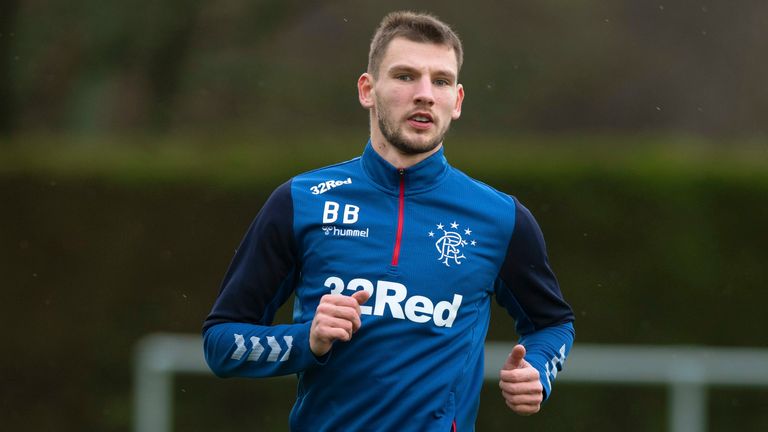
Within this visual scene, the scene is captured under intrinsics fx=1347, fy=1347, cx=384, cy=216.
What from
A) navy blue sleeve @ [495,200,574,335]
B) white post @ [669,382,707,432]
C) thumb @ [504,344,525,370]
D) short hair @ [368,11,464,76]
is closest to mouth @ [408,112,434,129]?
short hair @ [368,11,464,76]

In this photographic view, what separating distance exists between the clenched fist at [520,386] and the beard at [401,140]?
2.20 ft

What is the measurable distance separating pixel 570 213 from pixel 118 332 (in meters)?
3.37

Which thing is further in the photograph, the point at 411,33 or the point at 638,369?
the point at 638,369

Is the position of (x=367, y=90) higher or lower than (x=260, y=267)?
higher

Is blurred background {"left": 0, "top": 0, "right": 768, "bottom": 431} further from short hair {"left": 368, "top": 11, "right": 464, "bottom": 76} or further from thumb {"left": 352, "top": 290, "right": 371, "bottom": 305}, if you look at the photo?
thumb {"left": 352, "top": 290, "right": 371, "bottom": 305}

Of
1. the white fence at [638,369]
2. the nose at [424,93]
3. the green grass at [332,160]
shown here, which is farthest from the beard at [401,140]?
the green grass at [332,160]

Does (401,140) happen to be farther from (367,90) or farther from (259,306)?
(259,306)

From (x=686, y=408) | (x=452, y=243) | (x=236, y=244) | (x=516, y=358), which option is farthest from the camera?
(x=236, y=244)

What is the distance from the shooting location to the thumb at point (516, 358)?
397cm

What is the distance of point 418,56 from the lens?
4176 millimetres

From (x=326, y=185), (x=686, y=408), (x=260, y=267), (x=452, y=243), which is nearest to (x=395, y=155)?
(x=326, y=185)

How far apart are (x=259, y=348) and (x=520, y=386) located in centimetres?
79

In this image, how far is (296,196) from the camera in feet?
13.7

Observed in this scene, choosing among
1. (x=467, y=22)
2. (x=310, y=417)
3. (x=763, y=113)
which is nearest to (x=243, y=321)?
(x=310, y=417)
